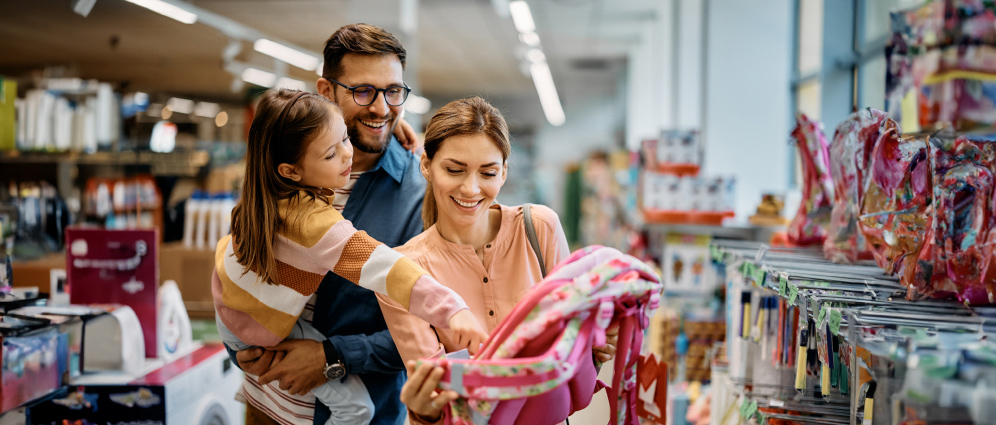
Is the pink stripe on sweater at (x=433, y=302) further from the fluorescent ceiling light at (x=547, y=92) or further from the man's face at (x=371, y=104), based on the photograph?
the fluorescent ceiling light at (x=547, y=92)

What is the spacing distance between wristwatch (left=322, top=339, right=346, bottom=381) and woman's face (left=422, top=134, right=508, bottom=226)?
0.53m

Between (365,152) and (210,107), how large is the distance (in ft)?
57.9

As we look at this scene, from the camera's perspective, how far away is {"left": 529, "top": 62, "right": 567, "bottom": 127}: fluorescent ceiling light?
478 inches

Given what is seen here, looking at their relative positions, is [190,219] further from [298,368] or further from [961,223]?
[961,223]

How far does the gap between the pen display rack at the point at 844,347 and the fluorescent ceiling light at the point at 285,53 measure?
673 cm

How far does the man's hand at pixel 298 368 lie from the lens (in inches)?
71.3

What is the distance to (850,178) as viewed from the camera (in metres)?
2.19

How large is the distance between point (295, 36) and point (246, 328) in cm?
956

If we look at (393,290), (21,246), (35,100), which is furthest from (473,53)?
(393,290)

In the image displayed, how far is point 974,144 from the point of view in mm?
1488

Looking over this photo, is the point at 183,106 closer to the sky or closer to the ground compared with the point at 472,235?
closer to the sky

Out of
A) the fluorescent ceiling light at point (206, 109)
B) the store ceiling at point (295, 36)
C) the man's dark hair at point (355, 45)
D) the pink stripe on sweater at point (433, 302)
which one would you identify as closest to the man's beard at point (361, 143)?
the man's dark hair at point (355, 45)

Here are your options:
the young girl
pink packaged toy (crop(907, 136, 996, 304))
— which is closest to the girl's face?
the young girl

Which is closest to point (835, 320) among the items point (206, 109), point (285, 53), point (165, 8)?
point (165, 8)
